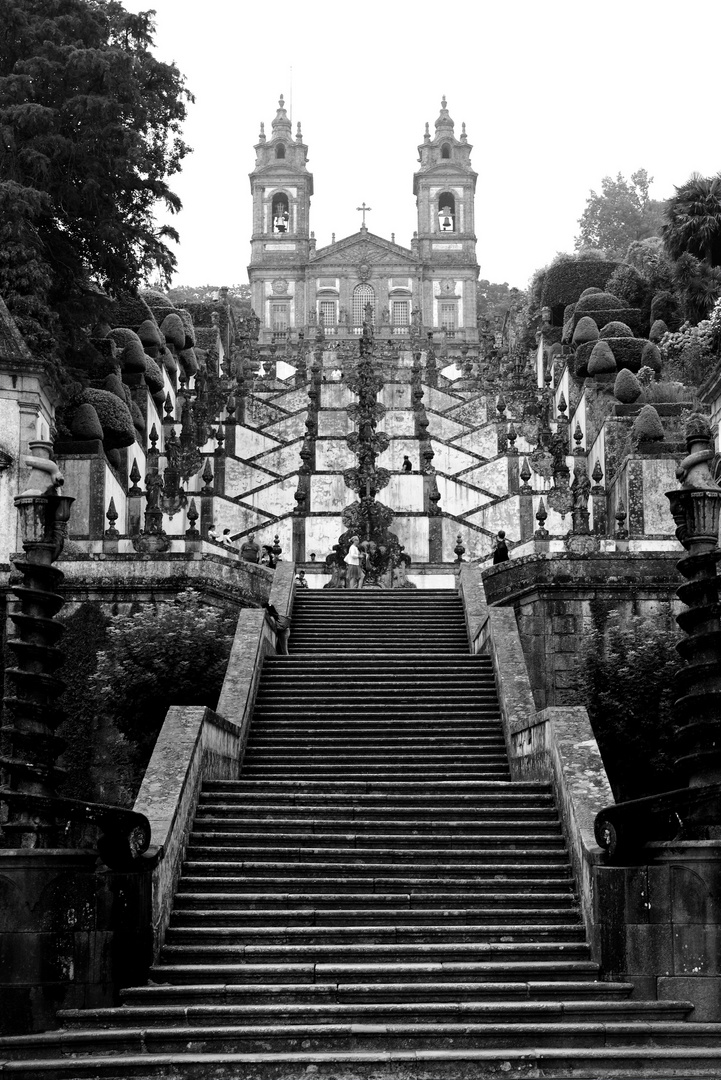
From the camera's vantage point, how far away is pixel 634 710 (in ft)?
55.8

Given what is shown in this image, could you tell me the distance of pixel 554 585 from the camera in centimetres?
2027

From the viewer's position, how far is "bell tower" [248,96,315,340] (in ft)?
267

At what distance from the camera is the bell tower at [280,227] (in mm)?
81500

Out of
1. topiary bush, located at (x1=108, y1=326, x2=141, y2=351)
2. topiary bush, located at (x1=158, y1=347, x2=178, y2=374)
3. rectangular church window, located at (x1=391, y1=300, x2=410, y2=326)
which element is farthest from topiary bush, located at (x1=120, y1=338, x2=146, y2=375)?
rectangular church window, located at (x1=391, y1=300, x2=410, y2=326)

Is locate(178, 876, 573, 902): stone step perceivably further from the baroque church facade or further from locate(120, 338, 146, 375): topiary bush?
the baroque church facade

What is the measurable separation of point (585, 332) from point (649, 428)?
12.5 metres

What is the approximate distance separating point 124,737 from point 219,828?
5730mm

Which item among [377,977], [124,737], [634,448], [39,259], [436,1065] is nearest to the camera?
[436,1065]

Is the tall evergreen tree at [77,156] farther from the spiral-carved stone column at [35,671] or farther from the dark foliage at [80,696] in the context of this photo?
the spiral-carved stone column at [35,671]

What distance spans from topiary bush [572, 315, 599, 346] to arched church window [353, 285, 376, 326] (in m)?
37.2

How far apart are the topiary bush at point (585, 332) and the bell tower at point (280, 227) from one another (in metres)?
36.4

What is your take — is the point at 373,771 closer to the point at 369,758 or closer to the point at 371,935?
the point at 369,758

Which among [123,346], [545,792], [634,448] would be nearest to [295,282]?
[123,346]

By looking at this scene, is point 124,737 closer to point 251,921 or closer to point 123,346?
A: point 251,921
